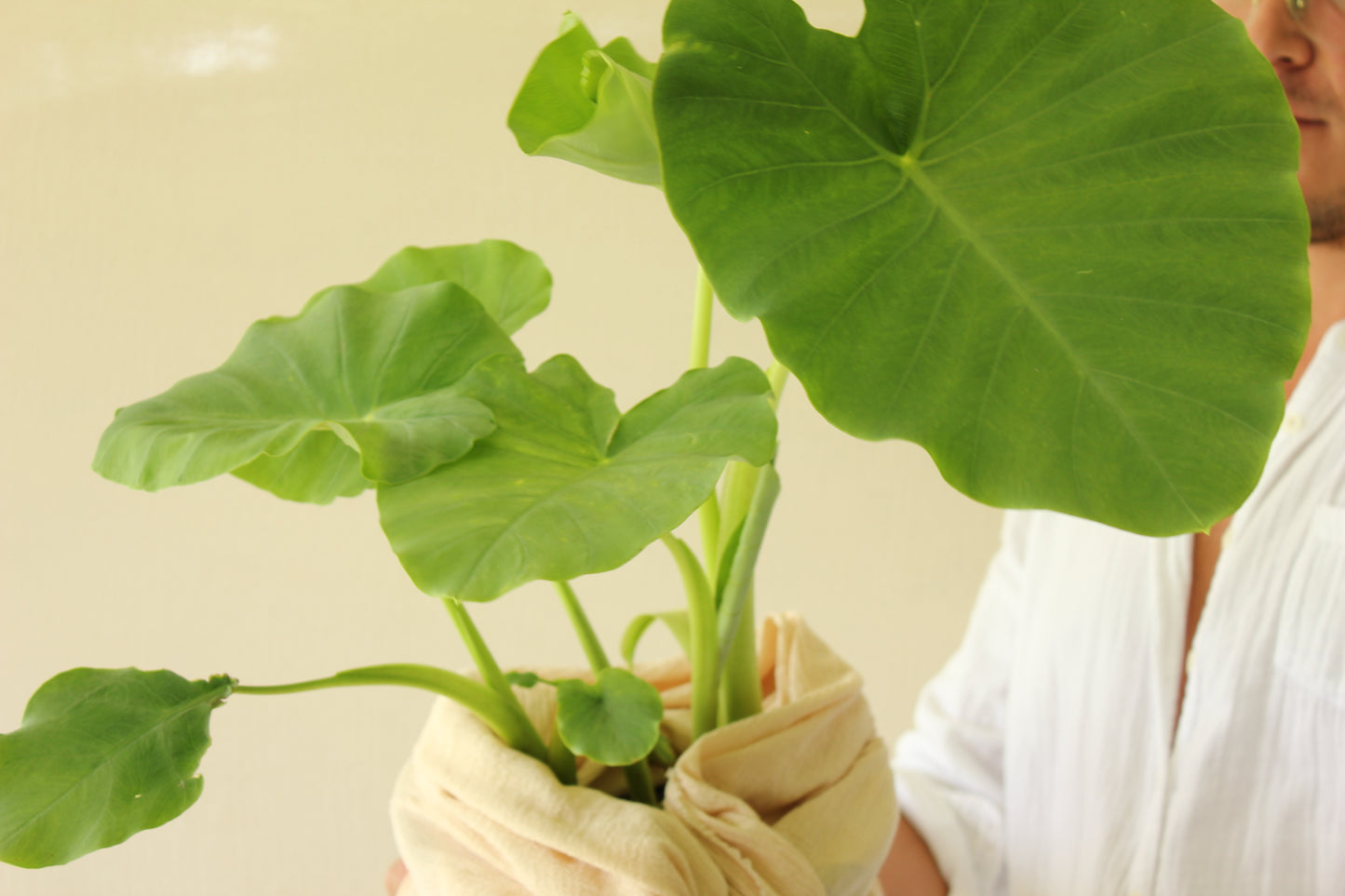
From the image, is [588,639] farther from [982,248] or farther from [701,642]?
[982,248]

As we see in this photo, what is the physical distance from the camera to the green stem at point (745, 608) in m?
0.40

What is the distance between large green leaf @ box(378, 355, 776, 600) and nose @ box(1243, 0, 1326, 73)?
602 mm

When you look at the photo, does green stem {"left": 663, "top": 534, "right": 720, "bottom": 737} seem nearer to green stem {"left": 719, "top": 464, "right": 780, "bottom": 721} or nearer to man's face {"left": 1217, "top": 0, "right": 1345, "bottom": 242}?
green stem {"left": 719, "top": 464, "right": 780, "bottom": 721}

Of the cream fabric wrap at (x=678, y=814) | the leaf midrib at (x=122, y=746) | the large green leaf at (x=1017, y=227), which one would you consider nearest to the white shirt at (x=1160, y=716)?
the cream fabric wrap at (x=678, y=814)

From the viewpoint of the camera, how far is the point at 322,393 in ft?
1.44

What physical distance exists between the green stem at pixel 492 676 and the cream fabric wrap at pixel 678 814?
17mm

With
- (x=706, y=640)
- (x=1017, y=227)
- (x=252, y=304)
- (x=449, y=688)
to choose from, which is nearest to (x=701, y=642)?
(x=706, y=640)

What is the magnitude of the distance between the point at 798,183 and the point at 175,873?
3.91 feet

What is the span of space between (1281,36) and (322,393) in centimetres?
72

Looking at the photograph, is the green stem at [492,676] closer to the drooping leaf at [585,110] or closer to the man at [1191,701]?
the drooping leaf at [585,110]

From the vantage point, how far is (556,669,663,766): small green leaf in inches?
15.0

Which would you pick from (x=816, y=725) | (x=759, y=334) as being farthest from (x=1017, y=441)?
(x=759, y=334)

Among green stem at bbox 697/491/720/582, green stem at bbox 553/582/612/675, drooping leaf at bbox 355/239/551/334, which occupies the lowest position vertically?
green stem at bbox 553/582/612/675

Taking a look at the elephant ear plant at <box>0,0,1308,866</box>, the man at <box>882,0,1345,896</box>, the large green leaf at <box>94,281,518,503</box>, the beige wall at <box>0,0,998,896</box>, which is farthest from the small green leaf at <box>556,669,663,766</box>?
the beige wall at <box>0,0,998,896</box>
